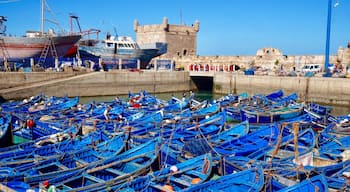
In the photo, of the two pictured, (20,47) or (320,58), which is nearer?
(20,47)

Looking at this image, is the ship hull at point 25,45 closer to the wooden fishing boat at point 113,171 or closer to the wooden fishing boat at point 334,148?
the wooden fishing boat at point 113,171

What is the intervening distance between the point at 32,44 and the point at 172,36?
27.0 m

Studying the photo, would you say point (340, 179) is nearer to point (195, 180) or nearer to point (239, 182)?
point (239, 182)

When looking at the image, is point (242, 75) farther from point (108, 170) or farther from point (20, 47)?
point (108, 170)

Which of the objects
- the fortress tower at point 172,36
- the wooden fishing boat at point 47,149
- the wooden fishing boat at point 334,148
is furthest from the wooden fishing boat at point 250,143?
the fortress tower at point 172,36

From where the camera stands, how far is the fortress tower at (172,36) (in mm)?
61625

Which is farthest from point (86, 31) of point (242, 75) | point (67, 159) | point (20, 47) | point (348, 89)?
point (67, 159)

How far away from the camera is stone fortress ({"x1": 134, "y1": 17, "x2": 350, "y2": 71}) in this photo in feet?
152

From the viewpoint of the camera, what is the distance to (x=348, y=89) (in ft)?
101

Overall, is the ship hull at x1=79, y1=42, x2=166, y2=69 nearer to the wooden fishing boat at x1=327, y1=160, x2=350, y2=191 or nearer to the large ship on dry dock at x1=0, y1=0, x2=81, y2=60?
the large ship on dry dock at x1=0, y1=0, x2=81, y2=60

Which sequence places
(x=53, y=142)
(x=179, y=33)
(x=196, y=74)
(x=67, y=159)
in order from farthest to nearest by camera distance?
(x=179, y=33) → (x=196, y=74) → (x=53, y=142) → (x=67, y=159)

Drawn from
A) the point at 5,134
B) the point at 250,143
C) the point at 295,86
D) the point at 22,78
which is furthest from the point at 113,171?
the point at 295,86

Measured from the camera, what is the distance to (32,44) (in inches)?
1623

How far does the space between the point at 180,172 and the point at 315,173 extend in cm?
389
